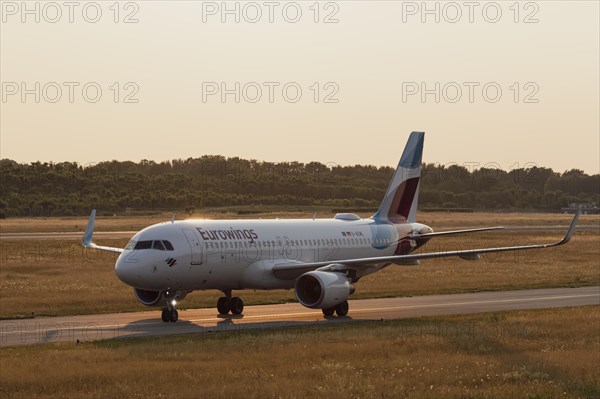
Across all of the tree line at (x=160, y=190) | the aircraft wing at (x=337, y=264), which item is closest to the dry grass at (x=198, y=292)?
the aircraft wing at (x=337, y=264)

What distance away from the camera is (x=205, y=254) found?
4031cm

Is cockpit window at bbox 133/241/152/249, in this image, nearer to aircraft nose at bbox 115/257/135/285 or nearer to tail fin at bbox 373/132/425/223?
aircraft nose at bbox 115/257/135/285

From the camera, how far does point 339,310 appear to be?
1658 inches

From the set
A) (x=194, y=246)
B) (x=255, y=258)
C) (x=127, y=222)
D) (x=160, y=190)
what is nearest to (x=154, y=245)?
(x=194, y=246)

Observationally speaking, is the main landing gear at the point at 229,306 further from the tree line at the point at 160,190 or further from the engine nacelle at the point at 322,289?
the tree line at the point at 160,190

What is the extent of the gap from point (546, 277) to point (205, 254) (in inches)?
1200

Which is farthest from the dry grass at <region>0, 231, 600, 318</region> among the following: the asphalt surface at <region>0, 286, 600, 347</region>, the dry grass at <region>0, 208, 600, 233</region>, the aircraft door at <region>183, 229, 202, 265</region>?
the dry grass at <region>0, 208, 600, 233</region>

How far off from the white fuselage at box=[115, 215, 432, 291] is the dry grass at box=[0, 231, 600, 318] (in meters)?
4.92

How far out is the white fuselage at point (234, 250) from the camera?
3894 centimetres

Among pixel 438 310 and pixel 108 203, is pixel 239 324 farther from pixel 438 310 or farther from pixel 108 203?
pixel 108 203

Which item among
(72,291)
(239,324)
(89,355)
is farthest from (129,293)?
(89,355)

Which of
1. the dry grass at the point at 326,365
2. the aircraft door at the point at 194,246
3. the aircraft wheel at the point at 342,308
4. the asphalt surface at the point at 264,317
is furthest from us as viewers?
the aircraft wheel at the point at 342,308

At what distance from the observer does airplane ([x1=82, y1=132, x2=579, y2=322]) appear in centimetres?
3922

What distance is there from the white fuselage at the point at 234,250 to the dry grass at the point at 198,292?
16.1 ft
